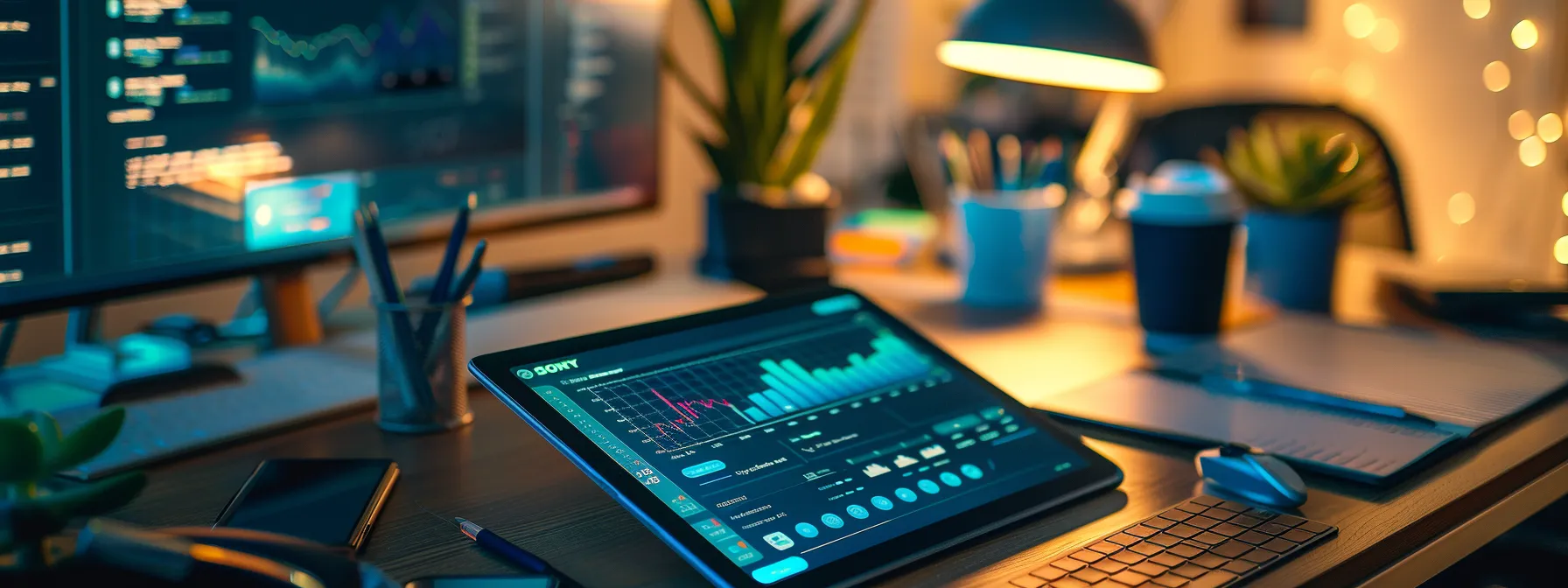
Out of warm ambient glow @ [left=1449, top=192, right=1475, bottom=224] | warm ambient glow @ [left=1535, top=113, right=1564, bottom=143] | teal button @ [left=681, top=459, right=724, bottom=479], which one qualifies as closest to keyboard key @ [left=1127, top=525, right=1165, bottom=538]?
teal button @ [left=681, top=459, right=724, bottom=479]

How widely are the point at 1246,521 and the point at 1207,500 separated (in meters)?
0.04

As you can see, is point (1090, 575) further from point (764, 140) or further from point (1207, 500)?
point (764, 140)

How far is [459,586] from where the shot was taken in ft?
2.06

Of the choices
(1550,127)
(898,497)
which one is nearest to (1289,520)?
(898,497)

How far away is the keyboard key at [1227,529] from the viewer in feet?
2.38

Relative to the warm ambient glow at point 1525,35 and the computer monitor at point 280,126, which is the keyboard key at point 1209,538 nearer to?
the computer monitor at point 280,126

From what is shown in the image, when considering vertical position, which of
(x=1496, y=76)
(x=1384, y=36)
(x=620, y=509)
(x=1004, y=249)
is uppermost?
(x=1384, y=36)

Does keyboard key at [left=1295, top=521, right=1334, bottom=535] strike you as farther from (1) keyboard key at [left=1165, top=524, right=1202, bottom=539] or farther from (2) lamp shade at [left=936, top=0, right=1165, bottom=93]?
(2) lamp shade at [left=936, top=0, right=1165, bottom=93]

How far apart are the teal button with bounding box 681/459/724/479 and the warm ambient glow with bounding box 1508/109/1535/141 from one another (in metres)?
2.67

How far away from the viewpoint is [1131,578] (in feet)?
2.16

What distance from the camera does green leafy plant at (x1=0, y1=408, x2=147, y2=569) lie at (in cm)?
51

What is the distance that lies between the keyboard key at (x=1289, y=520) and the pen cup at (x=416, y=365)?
1.83 feet

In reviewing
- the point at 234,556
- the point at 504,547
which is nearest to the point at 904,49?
the point at 504,547

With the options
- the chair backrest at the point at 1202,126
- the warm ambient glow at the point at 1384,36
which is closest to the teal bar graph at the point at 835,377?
the chair backrest at the point at 1202,126
